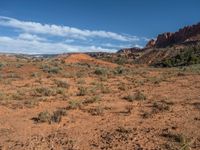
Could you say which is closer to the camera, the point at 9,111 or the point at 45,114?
the point at 45,114

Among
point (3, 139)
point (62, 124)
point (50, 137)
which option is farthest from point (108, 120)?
point (3, 139)

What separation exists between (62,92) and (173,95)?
17.9 ft

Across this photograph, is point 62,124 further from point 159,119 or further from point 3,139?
point 159,119

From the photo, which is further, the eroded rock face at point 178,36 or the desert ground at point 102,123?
the eroded rock face at point 178,36

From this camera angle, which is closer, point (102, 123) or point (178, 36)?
point (102, 123)

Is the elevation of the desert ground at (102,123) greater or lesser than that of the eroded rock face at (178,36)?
lesser

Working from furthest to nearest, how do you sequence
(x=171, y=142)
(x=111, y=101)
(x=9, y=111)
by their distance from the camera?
(x=111, y=101) < (x=9, y=111) < (x=171, y=142)

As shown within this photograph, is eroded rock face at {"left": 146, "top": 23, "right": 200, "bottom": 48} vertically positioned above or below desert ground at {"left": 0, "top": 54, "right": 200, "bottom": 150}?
above

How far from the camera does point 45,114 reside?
35.6 ft

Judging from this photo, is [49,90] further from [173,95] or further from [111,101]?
[173,95]

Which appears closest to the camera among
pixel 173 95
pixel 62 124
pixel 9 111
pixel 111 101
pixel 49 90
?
pixel 62 124

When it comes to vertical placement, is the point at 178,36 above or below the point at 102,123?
above

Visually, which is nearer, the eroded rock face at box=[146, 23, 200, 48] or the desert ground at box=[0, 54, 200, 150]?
the desert ground at box=[0, 54, 200, 150]

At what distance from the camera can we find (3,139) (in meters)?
8.65
